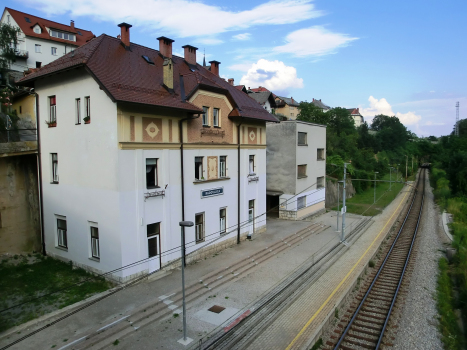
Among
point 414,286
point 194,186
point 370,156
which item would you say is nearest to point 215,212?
point 194,186

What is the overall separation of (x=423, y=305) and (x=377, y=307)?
76.8 inches

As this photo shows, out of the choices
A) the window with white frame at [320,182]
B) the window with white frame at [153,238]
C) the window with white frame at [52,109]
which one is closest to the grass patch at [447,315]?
the window with white frame at [153,238]

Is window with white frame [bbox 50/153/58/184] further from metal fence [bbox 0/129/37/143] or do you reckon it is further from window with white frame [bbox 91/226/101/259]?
window with white frame [bbox 91/226/101/259]

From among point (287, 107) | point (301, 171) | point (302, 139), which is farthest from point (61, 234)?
point (287, 107)

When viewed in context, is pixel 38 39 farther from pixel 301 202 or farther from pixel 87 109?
pixel 301 202

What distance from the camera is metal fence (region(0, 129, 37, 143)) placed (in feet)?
51.2

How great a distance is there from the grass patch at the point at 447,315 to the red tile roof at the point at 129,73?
13052mm

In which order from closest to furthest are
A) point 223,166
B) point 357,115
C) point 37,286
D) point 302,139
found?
point 37,286 < point 223,166 < point 302,139 < point 357,115

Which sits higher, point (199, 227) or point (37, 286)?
point (199, 227)

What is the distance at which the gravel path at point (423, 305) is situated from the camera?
11.2 metres

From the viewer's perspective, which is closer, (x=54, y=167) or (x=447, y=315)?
(x=447, y=315)

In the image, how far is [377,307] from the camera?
13727mm

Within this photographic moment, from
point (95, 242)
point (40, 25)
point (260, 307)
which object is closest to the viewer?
point (260, 307)

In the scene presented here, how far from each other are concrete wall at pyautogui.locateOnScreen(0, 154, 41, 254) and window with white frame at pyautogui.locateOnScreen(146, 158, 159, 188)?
6.35m
